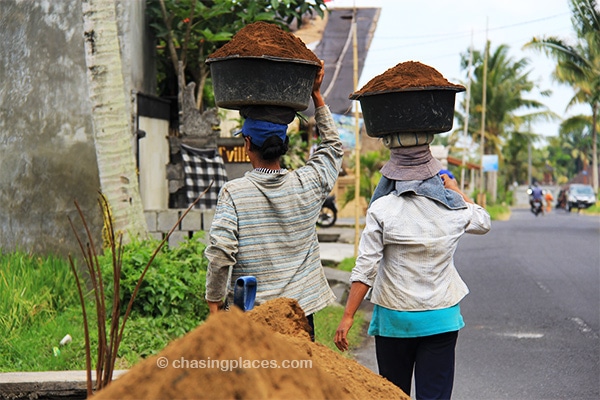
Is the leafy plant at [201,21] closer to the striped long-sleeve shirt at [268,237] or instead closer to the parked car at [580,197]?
the striped long-sleeve shirt at [268,237]

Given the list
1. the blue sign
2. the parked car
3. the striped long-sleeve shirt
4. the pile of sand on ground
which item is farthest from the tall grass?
the parked car

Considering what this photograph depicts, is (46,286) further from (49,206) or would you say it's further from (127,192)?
(49,206)

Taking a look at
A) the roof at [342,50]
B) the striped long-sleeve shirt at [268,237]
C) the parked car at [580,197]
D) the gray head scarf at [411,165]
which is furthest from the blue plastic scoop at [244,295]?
the parked car at [580,197]

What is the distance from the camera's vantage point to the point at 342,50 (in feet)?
61.3

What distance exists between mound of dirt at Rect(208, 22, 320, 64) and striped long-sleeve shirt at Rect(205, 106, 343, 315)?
51 centimetres

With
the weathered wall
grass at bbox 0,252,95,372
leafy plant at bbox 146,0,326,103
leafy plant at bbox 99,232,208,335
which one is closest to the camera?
grass at bbox 0,252,95,372

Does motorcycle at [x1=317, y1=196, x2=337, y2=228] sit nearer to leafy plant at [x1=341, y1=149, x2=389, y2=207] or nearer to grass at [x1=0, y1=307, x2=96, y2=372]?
leafy plant at [x1=341, y1=149, x2=389, y2=207]

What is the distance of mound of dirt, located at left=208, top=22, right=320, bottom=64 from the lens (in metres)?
3.87

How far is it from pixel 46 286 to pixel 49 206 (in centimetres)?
160

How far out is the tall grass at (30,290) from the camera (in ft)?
21.4

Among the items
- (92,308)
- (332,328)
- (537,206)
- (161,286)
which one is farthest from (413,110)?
(537,206)

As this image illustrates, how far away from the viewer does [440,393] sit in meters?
3.94

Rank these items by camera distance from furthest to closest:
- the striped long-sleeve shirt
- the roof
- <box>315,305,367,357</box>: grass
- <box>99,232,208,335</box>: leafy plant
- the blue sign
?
the blue sign → the roof → <box>315,305,367,357</box>: grass → <box>99,232,208,335</box>: leafy plant → the striped long-sleeve shirt

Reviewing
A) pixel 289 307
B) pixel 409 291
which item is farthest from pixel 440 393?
pixel 289 307
